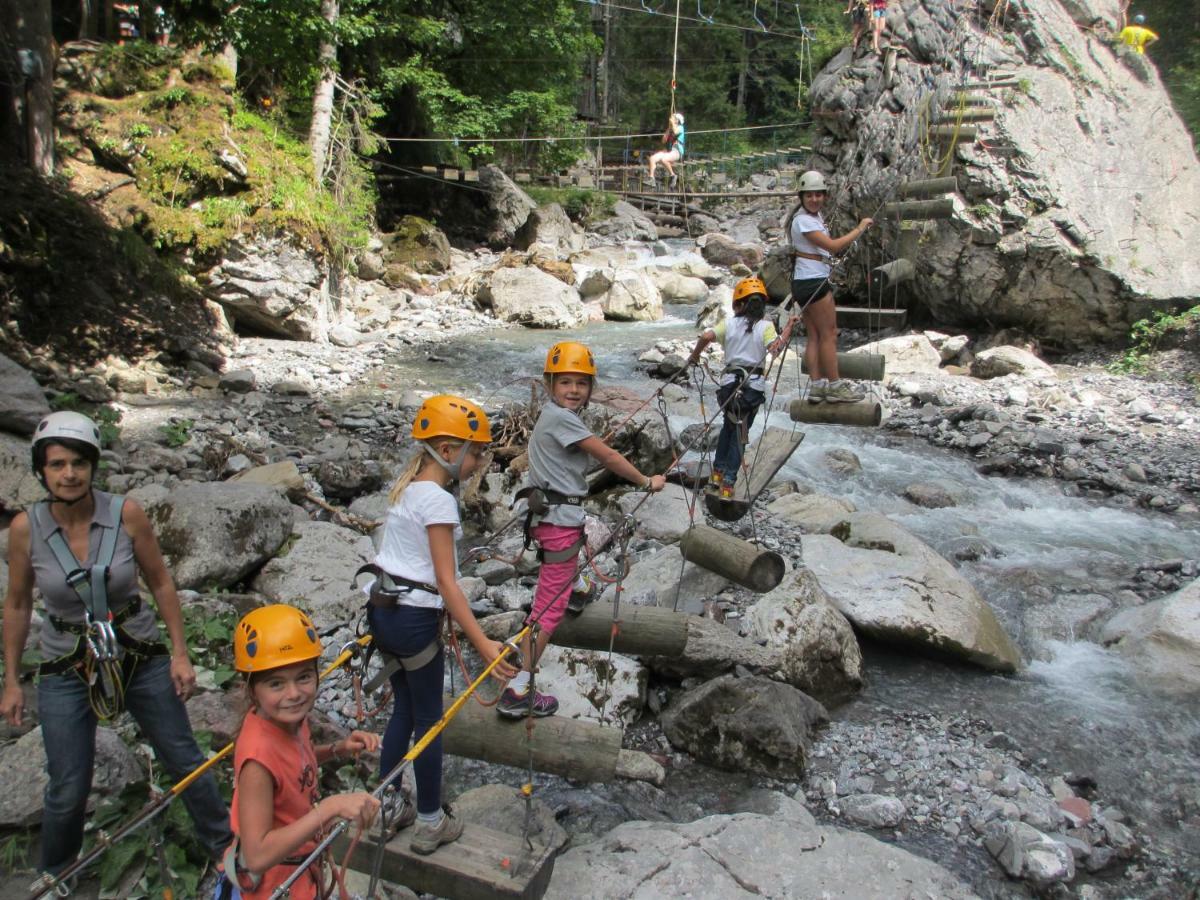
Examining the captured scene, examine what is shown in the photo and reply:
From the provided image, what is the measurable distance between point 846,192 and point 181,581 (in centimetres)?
1559

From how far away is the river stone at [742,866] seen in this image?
327 centimetres

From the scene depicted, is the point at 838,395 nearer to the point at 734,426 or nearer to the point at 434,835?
the point at 734,426

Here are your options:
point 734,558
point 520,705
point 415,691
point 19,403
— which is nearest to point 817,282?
point 734,558

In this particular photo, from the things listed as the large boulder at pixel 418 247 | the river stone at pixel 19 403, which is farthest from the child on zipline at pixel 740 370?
the large boulder at pixel 418 247

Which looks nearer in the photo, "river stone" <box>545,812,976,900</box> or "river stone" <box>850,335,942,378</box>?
"river stone" <box>545,812,976,900</box>

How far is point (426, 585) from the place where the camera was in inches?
108

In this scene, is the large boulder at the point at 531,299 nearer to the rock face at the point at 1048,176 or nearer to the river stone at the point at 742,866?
the rock face at the point at 1048,176

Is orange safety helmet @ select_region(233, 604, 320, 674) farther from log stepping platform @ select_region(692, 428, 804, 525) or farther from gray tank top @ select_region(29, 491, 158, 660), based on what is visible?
log stepping platform @ select_region(692, 428, 804, 525)

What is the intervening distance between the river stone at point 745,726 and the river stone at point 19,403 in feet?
18.8

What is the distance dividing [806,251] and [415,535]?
190 inches

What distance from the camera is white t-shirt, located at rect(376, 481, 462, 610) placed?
2707 mm

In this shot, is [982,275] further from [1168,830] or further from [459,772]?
[459,772]

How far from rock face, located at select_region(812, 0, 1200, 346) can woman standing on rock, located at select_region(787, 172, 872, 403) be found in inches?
346

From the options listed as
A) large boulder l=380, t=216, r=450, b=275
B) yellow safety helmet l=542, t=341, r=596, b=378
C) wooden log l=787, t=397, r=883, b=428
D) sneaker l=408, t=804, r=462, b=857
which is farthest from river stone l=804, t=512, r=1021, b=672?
large boulder l=380, t=216, r=450, b=275
